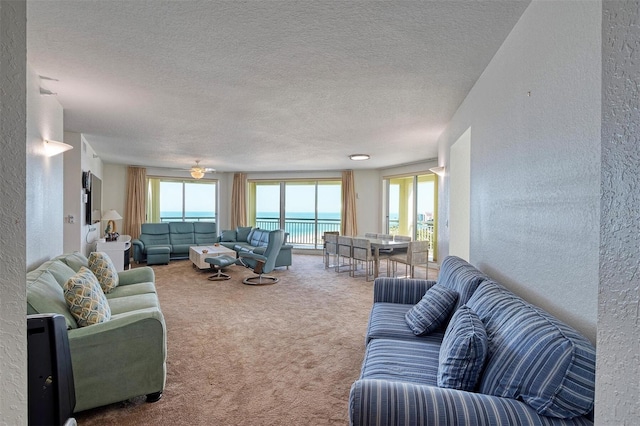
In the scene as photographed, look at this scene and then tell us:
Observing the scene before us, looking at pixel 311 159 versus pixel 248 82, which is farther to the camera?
pixel 311 159

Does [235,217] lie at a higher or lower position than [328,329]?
higher

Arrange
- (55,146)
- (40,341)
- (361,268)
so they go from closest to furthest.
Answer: (40,341) → (55,146) → (361,268)

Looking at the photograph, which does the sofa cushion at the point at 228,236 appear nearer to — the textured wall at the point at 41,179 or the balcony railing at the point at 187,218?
the balcony railing at the point at 187,218

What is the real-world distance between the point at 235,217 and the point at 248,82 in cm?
694

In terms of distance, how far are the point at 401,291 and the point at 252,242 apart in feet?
18.0

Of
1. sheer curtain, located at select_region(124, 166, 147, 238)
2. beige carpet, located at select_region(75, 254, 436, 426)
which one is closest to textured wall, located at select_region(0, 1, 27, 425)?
beige carpet, located at select_region(75, 254, 436, 426)

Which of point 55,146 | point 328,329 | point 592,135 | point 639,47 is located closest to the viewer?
point 639,47

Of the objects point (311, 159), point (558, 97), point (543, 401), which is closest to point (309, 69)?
point (558, 97)

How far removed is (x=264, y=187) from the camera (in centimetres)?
982

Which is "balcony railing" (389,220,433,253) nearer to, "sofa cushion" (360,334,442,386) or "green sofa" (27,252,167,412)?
"sofa cushion" (360,334,442,386)

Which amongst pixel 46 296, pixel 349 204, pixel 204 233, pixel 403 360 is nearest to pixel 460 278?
pixel 403 360

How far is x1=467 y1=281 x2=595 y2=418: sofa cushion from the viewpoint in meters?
1.11

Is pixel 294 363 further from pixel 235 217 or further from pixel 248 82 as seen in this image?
pixel 235 217

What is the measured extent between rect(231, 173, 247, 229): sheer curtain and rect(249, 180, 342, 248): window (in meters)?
0.40
